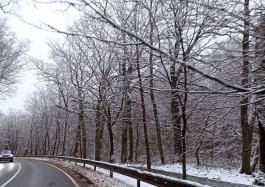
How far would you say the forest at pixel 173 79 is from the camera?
15.7ft

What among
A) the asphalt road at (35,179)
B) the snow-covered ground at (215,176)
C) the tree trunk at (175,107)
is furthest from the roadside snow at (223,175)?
the asphalt road at (35,179)

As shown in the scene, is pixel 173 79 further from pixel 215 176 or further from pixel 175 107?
pixel 215 176

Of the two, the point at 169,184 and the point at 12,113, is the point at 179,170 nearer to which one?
the point at 169,184

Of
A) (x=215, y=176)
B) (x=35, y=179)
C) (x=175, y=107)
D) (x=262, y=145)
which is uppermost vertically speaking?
(x=175, y=107)

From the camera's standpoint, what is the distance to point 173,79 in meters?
13.4

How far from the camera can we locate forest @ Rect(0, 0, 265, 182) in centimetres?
480

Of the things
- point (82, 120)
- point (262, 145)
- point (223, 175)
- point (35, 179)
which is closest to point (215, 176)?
point (223, 175)

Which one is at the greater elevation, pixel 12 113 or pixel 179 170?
pixel 12 113

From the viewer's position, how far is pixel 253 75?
5.18 meters

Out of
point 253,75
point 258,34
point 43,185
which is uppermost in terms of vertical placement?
point 258,34

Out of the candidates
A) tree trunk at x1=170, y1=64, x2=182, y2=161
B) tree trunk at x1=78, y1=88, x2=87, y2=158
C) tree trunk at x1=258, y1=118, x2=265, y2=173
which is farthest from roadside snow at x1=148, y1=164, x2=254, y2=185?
tree trunk at x1=78, y1=88, x2=87, y2=158

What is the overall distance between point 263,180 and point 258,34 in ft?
32.0

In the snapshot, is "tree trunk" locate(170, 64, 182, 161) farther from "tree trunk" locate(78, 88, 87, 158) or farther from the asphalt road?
"tree trunk" locate(78, 88, 87, 158)

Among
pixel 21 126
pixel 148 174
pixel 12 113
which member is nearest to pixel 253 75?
pixel 148 174
